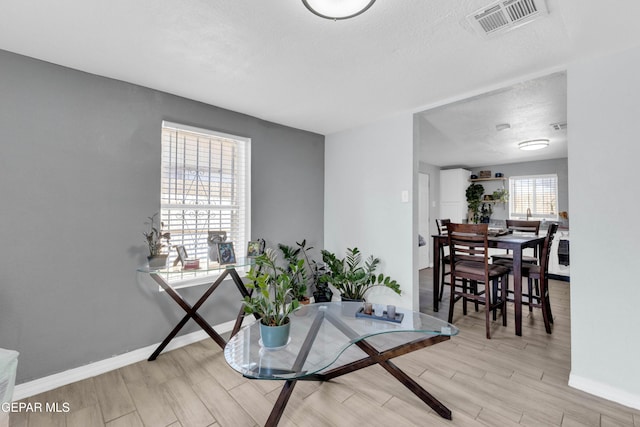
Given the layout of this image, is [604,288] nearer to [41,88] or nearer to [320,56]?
[320,56]

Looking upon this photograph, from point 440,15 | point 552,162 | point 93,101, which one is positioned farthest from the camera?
point 552,162

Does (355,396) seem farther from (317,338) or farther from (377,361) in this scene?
(317,338)

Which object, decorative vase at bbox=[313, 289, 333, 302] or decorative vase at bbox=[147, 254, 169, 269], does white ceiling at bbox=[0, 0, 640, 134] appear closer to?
decorative vase at bbox=[147, 254, 169, 269]

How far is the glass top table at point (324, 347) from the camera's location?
141cm

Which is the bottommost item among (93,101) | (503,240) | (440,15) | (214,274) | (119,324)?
(119,324)

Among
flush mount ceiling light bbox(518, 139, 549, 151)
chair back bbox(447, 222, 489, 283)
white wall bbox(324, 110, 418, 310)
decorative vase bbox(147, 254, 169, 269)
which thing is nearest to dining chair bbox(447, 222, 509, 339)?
chair back bbox(447, 222, 489, 283)

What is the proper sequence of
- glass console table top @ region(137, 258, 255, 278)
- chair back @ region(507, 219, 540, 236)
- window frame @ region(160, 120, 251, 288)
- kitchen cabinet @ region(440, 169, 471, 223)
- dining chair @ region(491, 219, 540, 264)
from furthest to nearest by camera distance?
kitchen cabinet @ region(440, 169, 471, 223), chair back @ region(507, 219, 540, 236), dining chair @ region(491, 219, 540, 264), window frame @ region(160, 120, 251, 288), glass console table top @ region(137, 258, 255, 278)

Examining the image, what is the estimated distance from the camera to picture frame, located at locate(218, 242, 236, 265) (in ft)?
8.01

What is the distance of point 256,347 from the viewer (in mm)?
1620

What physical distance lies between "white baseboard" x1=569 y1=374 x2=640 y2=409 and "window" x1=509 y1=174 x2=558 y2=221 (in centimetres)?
477

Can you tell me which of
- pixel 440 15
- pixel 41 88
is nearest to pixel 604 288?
pixel 440 15

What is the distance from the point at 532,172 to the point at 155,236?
22.1 ft

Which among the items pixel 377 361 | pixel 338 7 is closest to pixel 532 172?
pixel 377 361

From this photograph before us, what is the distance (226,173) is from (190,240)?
2.54 ft
